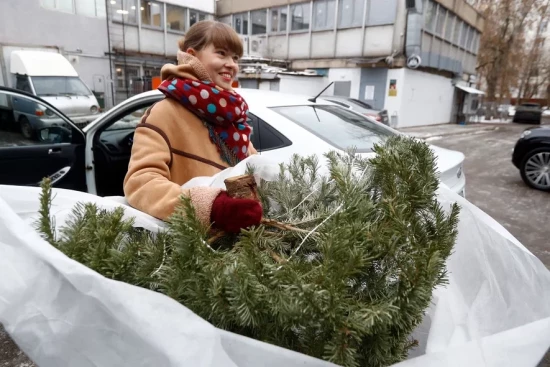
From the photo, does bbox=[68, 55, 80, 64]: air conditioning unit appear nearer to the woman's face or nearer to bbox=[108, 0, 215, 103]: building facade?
bbox=[108, 0, 215, 103]: building facade

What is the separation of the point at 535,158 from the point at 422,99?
1336cm

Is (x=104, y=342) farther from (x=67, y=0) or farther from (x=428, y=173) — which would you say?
Result: (x=67, y=0)

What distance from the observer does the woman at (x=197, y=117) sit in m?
1.29

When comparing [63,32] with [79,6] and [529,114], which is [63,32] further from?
[529,114]

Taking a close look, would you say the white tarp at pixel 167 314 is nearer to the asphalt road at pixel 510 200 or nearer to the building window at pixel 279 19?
the asphalt road at pixel 510 200

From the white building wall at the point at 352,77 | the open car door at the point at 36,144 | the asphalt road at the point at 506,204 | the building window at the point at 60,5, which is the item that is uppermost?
the building window at the point at 60,5

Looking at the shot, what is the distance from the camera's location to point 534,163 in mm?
6750

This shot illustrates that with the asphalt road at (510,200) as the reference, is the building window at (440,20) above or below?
above

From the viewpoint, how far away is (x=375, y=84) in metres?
17.5

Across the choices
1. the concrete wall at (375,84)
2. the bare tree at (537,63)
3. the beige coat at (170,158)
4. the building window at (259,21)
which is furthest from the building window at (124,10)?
the bare tree at (537,63)

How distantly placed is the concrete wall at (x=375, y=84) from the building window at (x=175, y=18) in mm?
10352

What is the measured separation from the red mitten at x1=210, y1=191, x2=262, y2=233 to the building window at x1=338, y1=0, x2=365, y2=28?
18508 millimetres

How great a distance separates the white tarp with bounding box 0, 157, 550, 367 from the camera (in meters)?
0.67

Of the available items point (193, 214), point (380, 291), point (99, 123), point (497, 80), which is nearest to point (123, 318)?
point (193, 214)
